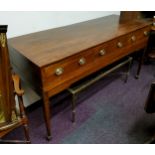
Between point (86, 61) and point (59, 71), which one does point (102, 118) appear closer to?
point (86, 61)

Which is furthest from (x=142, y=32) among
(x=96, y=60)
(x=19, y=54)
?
(x=19, y=54)

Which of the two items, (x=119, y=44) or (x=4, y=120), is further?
(x=119, y=44)

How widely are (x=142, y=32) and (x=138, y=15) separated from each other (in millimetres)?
333

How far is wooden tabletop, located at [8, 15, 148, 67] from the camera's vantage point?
115 cm

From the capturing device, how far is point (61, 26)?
169 centimetres

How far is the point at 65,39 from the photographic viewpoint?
139 cm

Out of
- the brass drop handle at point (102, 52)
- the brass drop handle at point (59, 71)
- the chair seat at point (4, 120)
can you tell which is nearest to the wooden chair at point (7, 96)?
the chair seat at point (4, 120)

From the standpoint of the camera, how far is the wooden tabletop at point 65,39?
115 cm

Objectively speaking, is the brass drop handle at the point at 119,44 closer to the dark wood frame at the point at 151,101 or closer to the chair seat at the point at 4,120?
the dark wood frame at the point at 151,101

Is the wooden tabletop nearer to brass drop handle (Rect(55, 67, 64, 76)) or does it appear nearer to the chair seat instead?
brass drop handle (Rect(55, 67, 64, 76))

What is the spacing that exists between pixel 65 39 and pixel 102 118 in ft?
2.77

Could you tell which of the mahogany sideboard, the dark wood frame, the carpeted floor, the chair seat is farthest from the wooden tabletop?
the carpeted floor

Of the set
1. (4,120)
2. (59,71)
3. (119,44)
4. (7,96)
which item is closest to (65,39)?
(59,71)
